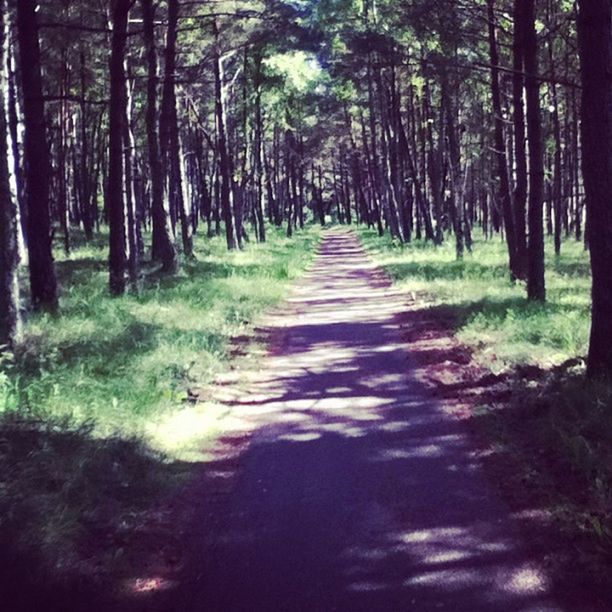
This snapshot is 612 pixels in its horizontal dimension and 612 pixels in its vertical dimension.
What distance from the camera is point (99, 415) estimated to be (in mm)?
7223

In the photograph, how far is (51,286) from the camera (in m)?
12.5

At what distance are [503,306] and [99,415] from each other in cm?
834

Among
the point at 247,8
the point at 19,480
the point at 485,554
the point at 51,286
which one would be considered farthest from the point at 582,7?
the point at 247,8

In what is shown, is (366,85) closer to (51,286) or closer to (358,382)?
(51,286)

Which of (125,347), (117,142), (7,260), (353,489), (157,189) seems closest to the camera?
(353,489)

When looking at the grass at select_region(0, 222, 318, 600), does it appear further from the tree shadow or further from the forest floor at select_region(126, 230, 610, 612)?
the forest floor at select_region(126, 230, 610, 612)

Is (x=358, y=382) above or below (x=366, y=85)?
below

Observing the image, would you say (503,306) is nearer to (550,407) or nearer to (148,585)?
(550,407)

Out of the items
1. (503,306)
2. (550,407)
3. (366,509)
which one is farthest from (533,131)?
(366,509)

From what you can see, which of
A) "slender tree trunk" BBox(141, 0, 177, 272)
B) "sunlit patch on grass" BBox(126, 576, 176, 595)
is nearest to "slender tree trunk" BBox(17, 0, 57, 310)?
"slender tree trunk" BBox(141, 0, 177, 272)

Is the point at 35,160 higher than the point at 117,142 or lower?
lower

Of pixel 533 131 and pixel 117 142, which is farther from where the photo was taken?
pixel 117 142

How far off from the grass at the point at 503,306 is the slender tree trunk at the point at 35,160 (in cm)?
712

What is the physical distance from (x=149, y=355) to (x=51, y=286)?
371 centimetres
